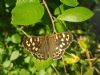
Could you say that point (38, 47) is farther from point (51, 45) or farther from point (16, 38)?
point (16, 38)

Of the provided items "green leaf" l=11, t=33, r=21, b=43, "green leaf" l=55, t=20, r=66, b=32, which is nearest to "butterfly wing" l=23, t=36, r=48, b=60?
"green leaf" l=55, t=20, r=66, b=32

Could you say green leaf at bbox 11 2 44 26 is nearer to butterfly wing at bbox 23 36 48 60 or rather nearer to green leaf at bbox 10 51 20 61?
butterfly wing at bbox 23 36 48 60

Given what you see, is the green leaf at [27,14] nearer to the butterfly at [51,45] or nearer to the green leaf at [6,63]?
the butterfly at [51,45]

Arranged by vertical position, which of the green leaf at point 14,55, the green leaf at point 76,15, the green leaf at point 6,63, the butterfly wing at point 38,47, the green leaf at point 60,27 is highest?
the green leaf at point 76,15

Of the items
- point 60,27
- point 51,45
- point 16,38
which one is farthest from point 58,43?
point 16,38

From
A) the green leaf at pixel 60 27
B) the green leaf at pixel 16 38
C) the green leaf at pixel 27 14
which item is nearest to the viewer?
the green leaf at pixel 27 14

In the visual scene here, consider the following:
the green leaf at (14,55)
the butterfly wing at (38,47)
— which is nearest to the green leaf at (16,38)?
the green leaf at (14,55)

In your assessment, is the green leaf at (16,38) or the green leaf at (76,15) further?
the green leaf at (16,38)
